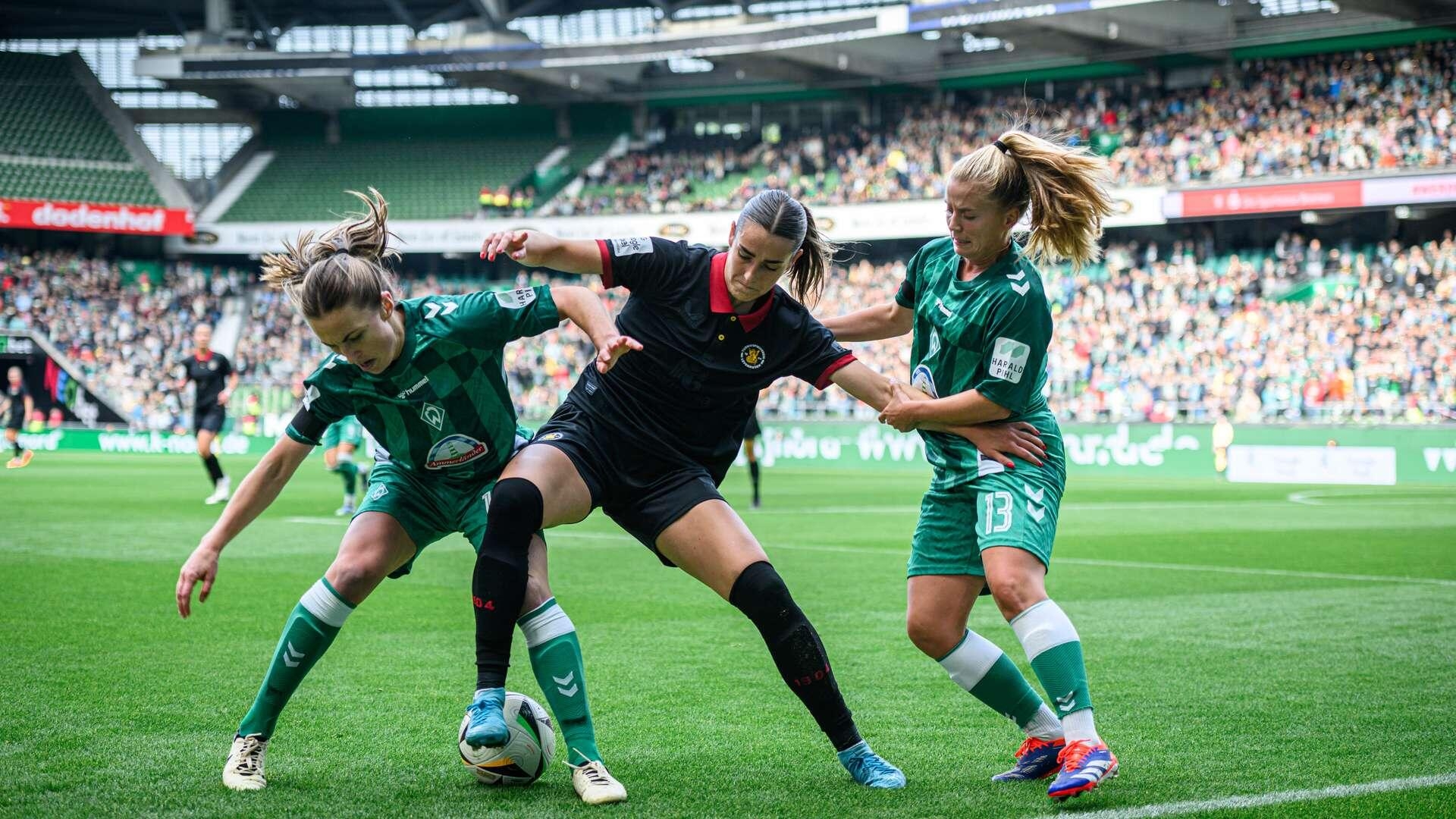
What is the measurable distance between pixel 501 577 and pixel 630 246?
47.0 inches

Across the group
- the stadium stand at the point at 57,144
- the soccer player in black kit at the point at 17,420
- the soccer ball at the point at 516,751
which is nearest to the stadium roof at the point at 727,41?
the stadium stand at the point at 57,144

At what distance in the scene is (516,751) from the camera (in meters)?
4.32

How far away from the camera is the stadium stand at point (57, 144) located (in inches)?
1727

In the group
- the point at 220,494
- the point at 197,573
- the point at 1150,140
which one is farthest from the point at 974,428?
the point at 1150,140

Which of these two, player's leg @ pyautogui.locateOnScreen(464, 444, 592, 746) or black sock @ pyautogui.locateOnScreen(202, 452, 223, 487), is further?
black sock @ pyautogui.locateOnScreen(202, 452, 223, 487)

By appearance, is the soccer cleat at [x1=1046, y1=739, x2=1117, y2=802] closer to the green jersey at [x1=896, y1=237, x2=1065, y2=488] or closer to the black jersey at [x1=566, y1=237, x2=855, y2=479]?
the green jersey at [x1=896, y1=237, x2=1065, y2=488]

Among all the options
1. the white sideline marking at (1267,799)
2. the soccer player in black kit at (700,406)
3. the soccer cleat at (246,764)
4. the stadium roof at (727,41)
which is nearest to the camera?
the white sideline marking at (1267,799)

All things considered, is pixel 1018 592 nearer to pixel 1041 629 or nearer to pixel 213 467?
pixel 1041 629

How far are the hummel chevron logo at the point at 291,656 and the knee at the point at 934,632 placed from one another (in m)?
1.97

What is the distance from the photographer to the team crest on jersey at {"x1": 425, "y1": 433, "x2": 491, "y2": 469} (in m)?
4.55

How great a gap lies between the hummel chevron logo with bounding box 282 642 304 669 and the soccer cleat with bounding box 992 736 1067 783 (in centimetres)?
227

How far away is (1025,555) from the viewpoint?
4.29 meters

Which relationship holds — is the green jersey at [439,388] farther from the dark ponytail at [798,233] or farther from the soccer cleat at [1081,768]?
the soccer cleat at [1081,768]

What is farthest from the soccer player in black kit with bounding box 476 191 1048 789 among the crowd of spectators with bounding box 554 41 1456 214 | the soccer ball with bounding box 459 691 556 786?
the crowd of spectators with bounding box 554 41 1456 214
